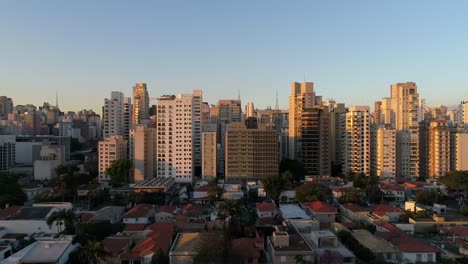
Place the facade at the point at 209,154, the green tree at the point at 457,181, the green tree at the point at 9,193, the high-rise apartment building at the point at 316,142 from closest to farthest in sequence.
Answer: the green tree at the point at 9,193, the green tree at the point at 457,181, the facade at the point at 209,154, the high-rise apartment building at the point at 316,142

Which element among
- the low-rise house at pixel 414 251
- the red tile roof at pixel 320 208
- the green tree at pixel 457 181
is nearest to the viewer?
the low-rise house at pixel 414 251

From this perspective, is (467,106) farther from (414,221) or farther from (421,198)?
(414,221)

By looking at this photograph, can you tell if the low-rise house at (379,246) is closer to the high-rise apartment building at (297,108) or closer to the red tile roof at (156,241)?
the red tile roof at (156,241)

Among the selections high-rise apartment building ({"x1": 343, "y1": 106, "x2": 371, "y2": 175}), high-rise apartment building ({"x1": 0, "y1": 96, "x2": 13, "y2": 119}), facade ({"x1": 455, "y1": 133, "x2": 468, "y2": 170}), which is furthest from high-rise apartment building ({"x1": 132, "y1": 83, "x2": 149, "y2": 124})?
facade ({"x1": 455, "y1": 133, "x2": 468, "y2": 170})

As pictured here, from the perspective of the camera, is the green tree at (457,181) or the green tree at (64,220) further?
the green tree at (457,181)

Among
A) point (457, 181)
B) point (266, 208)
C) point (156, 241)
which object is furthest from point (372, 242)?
point (457, 181)

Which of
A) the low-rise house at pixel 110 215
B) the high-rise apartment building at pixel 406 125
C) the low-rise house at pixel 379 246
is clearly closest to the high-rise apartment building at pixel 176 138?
the low-rise house at pixel 110 215
